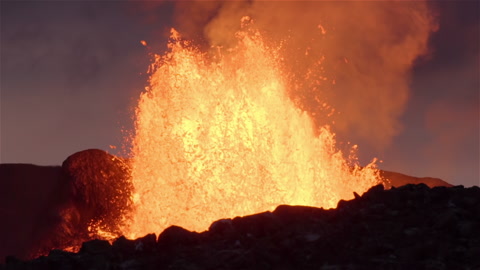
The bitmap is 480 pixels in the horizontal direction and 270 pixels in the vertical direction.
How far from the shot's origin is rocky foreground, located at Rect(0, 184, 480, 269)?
58.2 ft

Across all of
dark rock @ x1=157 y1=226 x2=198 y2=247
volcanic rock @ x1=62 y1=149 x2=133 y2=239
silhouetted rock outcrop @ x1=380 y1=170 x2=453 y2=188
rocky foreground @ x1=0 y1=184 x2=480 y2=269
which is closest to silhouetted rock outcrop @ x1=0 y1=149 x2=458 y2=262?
volcanic rock @ x1=62 y1=149 x2=133 y2=239

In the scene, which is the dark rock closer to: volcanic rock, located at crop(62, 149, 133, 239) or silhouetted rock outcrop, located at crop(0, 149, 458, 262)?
silhouetted rock outcrop, located at crop(0, 149, 458, 262)

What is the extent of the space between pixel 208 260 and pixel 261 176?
16685mm

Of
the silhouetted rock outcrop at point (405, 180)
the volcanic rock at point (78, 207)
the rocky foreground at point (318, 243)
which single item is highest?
the silhouetted rock outcrop at point (405, 180)

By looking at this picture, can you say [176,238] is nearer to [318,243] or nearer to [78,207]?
[318,243]

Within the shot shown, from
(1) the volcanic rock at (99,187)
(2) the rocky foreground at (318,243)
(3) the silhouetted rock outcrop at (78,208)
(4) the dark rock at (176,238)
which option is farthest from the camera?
(1) the volcanic rock at (99,187)

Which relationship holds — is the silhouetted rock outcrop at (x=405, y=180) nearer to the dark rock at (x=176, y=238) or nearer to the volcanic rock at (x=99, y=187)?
the volcanic rock at (x=99, y=187)

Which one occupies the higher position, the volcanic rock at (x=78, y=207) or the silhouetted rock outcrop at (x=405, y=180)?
the silhouetted rock outcrop at (x=405, y=180)

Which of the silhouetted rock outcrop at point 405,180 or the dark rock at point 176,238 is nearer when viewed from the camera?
the dark rock at point 176,238

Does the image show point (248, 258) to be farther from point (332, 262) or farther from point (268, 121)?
point (268, 121)

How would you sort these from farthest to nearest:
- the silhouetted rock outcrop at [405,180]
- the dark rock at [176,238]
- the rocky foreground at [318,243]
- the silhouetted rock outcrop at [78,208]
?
1. the silhouetted rock outcrop at [405,180]
2. the silhouetted rock outcrop at [78,208]
3. the dark rock at [176,238]
4. the rocky foreground at [318,243]

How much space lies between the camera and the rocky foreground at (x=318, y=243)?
17.8m

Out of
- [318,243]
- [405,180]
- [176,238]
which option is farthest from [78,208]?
[318,243]

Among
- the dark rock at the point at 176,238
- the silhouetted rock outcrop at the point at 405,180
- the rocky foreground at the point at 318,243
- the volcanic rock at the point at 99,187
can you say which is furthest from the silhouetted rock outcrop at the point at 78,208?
the rocky foreground at the point at 318,243
